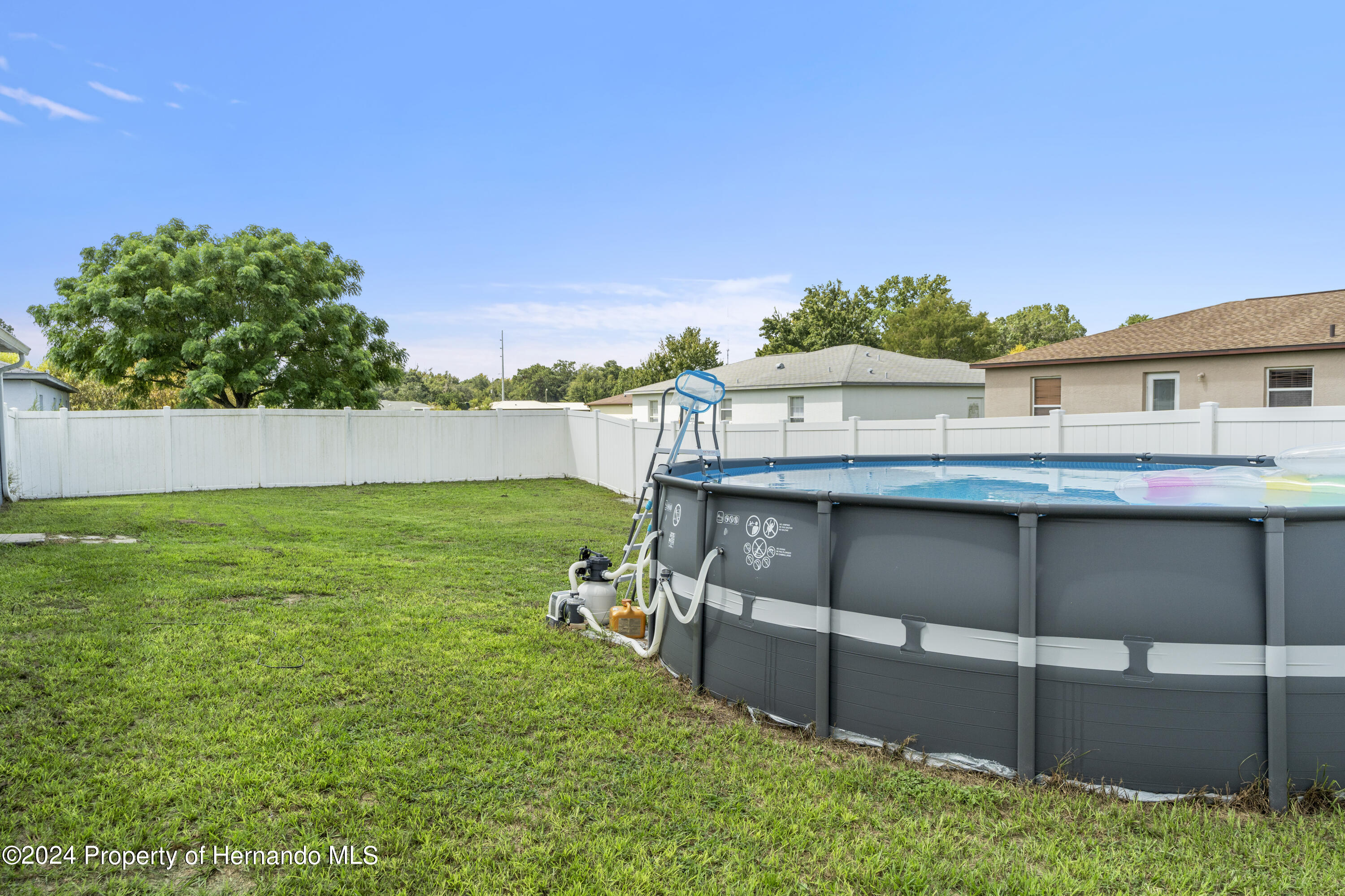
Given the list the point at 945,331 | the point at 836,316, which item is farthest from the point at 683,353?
the point at 945,331

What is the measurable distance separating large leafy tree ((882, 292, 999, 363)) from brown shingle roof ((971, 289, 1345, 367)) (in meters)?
28.9

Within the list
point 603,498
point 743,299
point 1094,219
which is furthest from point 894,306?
point 603,498

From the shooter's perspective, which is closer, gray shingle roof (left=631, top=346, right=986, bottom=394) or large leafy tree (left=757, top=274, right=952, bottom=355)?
gray shingle roof (left=631, top=346, right=986, bottom=394)

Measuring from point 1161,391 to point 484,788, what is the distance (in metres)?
17.8

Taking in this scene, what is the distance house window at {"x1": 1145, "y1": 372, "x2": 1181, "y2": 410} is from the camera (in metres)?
15.9

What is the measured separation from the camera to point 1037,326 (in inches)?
2904

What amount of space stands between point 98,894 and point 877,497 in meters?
2.85

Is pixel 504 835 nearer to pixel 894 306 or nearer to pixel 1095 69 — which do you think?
pixel 1095 69

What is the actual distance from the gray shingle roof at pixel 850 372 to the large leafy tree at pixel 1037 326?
149 ft

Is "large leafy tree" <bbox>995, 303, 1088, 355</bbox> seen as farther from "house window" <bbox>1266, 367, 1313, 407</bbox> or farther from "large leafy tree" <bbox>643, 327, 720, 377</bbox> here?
"house window" <bbox>1266, 367, 1313, 407</bbox>

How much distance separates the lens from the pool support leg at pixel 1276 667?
2.47 metres

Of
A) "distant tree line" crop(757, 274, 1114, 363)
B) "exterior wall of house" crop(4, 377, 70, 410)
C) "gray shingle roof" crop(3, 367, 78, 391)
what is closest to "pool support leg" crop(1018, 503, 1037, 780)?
"gray shingle roof" crop(3, 367, 78, 391)

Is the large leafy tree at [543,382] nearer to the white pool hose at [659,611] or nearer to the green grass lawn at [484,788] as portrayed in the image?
the white pool hose at [659,611]

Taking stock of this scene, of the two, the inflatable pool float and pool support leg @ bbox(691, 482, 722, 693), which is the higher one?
the inflatable pool float
